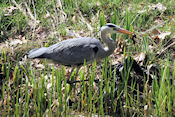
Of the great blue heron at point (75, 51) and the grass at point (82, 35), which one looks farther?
the great blue heron at point (75, 51)

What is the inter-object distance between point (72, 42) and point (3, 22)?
2.06 metres

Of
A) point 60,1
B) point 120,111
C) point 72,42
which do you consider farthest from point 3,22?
point 120,111

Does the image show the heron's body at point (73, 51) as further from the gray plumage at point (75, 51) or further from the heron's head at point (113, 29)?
the heron's head at point (113, 29)

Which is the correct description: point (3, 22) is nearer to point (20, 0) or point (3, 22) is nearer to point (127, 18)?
point (20, 0)

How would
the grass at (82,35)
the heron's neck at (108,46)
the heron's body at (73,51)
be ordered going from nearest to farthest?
the grass at (82,35), the heron's body at (73,51), the heron's neck at (108,46)

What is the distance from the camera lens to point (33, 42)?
5762 millimetres

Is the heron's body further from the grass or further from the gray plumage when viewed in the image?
the grass

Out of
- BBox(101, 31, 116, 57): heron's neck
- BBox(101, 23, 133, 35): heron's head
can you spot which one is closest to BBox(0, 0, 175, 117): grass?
BBox(101, 31, 116, 57): heron's neck

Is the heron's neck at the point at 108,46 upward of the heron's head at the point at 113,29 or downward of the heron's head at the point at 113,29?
downward

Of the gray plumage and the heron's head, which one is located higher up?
the heron's head

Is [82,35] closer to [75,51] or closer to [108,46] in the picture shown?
[108,46]

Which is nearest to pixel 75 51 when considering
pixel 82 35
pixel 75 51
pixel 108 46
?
pixel 75 51

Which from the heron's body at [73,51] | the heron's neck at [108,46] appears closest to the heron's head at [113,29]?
the heron's neck at [108,46]

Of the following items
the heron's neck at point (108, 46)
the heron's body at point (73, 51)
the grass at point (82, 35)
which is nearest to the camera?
the grass at point (82, 35)
